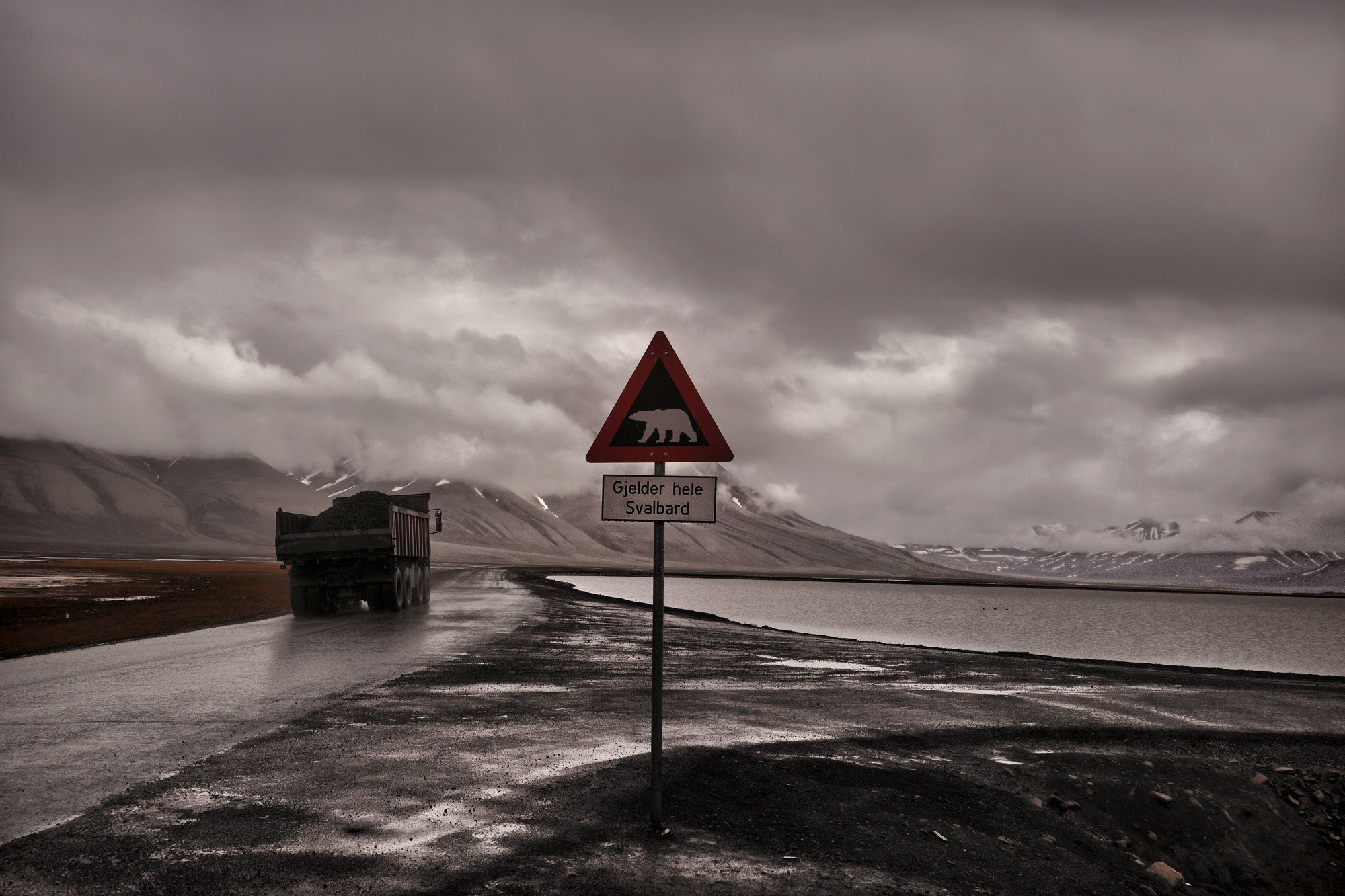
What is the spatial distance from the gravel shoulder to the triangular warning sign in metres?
2.47

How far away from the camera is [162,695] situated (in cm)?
1141

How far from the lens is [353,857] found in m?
5.52

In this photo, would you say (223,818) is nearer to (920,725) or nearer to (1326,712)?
(920,725)

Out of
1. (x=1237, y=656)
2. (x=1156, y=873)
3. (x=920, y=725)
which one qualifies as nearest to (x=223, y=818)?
(x=1156, y=873)

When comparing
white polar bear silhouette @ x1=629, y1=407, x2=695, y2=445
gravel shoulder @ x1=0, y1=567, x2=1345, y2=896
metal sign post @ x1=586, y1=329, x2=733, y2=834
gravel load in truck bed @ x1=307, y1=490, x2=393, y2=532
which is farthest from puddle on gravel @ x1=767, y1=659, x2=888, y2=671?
gravel load in truck bed @ x1=307, y1=490, x2=393, y2=532

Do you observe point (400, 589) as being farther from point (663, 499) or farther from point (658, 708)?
point (663, 499)

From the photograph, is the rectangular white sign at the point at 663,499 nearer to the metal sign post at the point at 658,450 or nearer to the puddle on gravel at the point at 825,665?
the metal sign post at the point at 658,450

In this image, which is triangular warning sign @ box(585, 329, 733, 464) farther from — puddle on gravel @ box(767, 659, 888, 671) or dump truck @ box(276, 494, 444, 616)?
dump truck @ box(276, 494, 444, 616)

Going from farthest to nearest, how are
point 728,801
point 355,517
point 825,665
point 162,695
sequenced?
1. point 355,517
2. point 825,665
3. point 162,695
4. point 728,801

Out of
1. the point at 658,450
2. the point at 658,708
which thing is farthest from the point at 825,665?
the point at 658,450

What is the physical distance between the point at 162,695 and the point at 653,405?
8438mm

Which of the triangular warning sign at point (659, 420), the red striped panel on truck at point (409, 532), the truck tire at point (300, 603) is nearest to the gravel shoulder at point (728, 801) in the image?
the triangular warning sign at point (659, 420)

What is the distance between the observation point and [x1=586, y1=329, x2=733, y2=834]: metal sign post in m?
6.14

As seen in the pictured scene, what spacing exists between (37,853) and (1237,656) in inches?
1862
